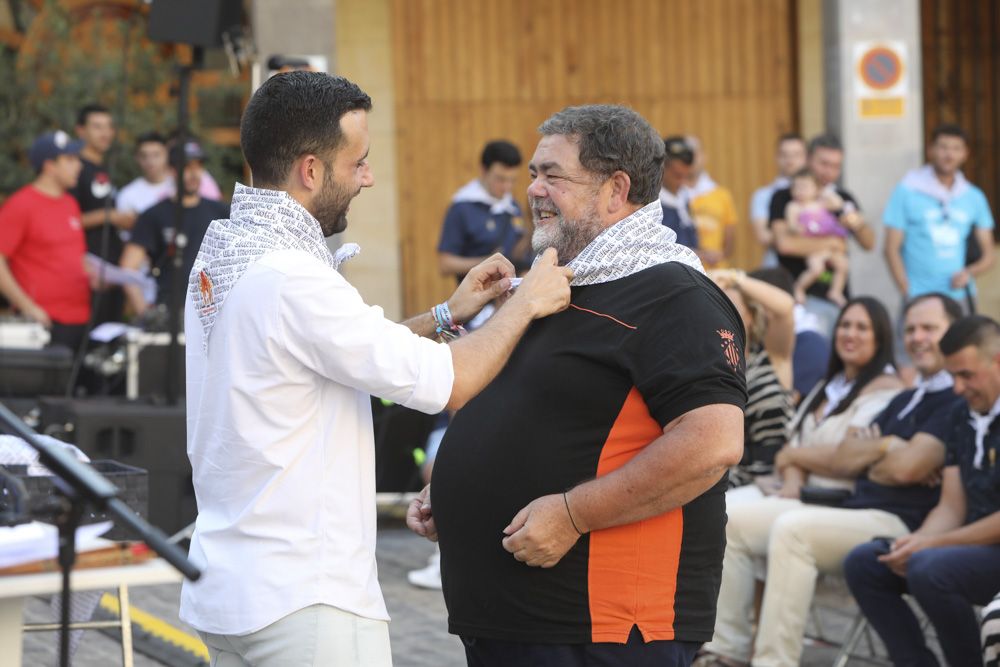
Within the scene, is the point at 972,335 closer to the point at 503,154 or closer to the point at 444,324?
the point at 444,324

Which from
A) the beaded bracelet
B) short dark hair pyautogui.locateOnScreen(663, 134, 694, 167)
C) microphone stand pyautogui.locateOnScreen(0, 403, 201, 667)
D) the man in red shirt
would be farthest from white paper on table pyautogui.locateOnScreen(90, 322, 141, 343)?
microphone stand pyautogui.locateOnScreen(0, 403, 201, 667)

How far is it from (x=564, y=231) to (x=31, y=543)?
1.39 m

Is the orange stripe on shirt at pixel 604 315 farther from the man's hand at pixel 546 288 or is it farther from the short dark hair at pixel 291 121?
the short dark hair at pixel 291 121

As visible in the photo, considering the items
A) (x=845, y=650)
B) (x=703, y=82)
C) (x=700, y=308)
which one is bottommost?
(x=845, y=650)

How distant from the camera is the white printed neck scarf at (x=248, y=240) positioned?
116 inches

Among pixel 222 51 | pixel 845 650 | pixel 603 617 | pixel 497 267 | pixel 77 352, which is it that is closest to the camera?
pixel 603 617

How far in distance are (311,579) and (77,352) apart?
23.0 feet

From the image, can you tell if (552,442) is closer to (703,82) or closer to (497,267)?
(497,267)

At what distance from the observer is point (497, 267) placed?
3500 millimetres

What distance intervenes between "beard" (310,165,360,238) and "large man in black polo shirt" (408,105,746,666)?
0.58 m

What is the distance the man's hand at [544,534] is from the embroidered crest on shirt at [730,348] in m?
0.47

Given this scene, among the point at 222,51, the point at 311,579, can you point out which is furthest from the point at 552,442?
the point at 222,51

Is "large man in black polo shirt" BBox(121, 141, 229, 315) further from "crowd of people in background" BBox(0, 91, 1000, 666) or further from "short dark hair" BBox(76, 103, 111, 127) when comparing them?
"short dark hair" BBox(76, 103, 111, 127)

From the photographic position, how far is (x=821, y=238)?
9867 mm
